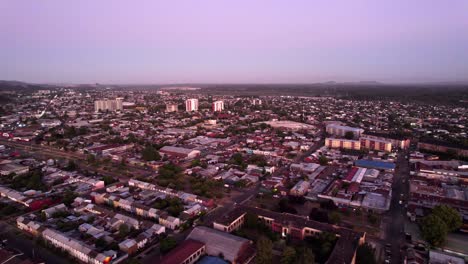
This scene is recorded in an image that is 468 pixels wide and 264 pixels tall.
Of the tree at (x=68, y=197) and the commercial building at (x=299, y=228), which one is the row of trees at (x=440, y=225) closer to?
the commercial building at (x=299, y=228)

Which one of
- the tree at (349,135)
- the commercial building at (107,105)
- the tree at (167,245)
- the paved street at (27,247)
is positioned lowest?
the paved street at (27,247)

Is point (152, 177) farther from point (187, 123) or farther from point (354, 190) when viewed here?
point (187, 123)

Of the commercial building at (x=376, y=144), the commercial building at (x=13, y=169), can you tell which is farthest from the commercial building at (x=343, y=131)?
the commercial building at (x=13, y=169)

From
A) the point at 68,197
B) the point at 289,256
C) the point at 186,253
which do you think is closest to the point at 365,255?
the point at 289,256

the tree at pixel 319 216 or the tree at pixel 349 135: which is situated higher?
the tree at pixel 349 135

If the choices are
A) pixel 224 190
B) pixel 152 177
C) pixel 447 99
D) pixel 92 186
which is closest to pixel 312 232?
pixel 224 190

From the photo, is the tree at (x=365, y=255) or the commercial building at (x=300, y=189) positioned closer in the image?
Answer: the tree at (x=365, y=255)
